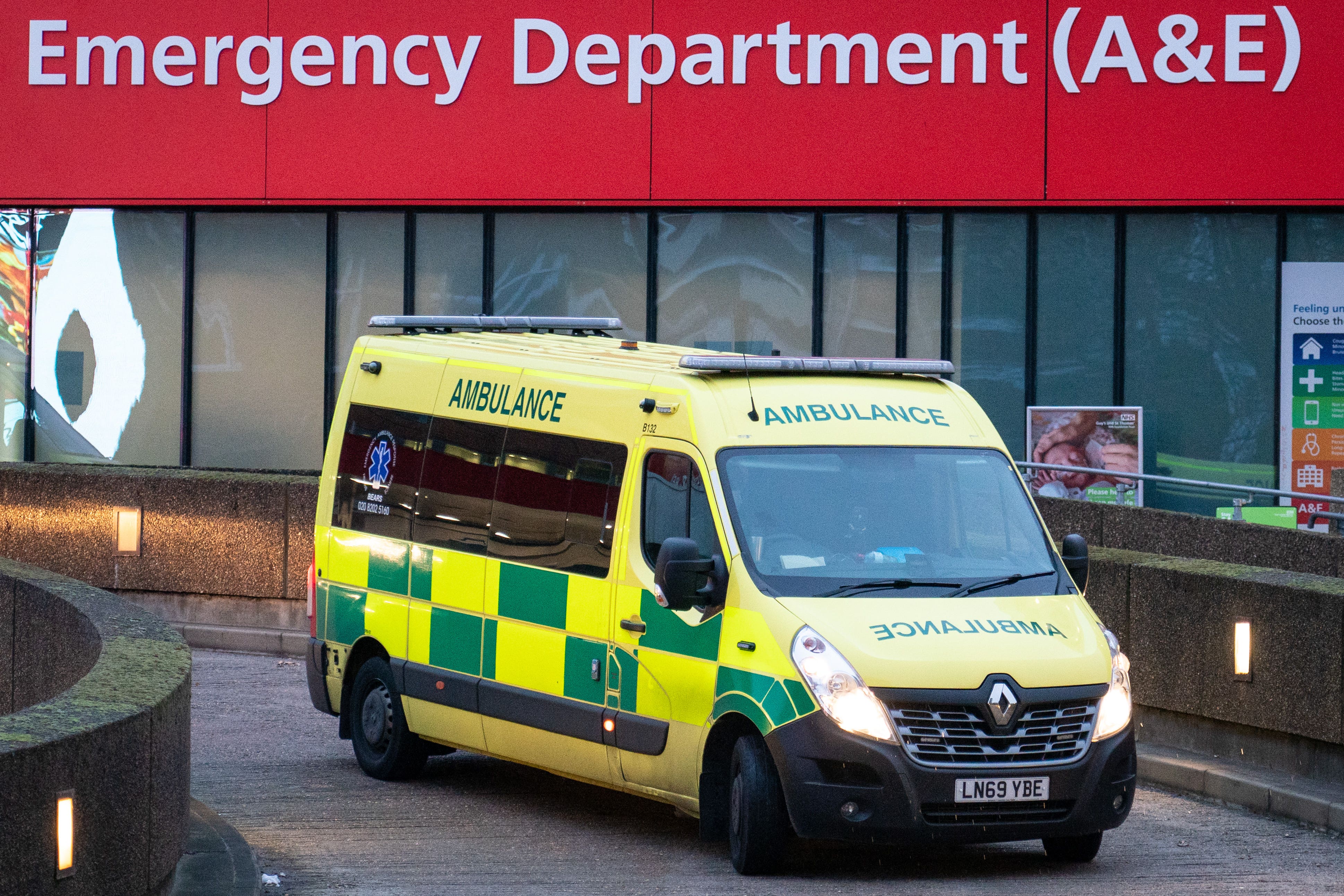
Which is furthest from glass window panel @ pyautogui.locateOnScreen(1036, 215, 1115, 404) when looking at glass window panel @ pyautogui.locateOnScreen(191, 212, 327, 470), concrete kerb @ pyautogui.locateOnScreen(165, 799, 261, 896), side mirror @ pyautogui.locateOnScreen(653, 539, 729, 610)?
concrete kerb @ pyautogui.locateOnScreen(165, 799, 261, 896)

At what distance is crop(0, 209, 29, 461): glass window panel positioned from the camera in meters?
23.2

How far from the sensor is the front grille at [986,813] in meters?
8.46

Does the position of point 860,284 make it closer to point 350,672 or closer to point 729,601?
point 350,672

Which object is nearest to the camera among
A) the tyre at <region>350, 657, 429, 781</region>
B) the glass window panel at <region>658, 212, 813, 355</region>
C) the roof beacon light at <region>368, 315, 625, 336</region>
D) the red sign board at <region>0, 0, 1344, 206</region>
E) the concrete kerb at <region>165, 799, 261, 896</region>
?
the concrete kerb at <region>165, 799, 261, 896</region>

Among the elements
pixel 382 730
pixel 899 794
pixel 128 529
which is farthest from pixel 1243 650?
pixel 128 529

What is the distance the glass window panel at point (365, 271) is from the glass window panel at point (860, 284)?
184 inches

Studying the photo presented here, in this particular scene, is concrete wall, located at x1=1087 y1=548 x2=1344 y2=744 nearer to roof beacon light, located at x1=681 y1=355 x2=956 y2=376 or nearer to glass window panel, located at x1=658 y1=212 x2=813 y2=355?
roof beacon light, located at x1=681 y1=355 x2=956 y2=376

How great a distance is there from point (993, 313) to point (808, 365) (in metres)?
12.7

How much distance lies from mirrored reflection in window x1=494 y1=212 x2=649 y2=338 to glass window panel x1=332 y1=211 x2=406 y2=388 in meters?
1.10

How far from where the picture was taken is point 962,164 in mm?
21859

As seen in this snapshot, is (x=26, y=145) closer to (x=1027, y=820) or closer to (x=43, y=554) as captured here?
(x=43, y=554)

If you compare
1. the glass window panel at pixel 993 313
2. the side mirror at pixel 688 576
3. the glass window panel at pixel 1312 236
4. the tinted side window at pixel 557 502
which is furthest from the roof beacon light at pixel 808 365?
the glass window panel at pixel 1312 236

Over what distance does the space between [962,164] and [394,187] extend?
6.06 m

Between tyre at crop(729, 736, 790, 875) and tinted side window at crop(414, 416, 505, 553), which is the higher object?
tinted side window at crop(414, 416, 505, 553)
